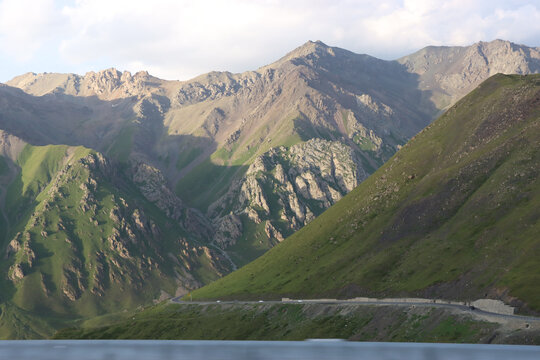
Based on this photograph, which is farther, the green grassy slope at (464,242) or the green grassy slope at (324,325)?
the green grassy slope at (464,242)

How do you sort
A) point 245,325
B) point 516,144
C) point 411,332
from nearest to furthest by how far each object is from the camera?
1. point 411,332
2. point 245,325
3. point 516,144

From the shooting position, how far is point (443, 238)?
162 m

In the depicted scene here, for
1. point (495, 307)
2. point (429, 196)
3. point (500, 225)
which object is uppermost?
point (429, 196)

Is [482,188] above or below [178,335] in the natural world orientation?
above

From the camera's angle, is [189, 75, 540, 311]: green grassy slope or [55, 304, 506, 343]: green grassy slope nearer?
[55, 304, 506, 343]: green grassy slope

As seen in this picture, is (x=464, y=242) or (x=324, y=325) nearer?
(x=324, y=325)

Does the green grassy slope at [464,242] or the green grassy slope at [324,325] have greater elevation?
the green grassy slope at [464,242]

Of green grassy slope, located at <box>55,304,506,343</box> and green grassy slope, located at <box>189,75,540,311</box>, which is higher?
green grassy slope, located at <box>189,75,540,311</box>

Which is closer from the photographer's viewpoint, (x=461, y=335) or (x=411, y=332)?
(x=461, y=335)

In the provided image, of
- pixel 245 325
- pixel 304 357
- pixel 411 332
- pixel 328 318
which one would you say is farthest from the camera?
pixel 245 325

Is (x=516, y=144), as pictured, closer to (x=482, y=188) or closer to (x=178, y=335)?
(x=482, y=188)

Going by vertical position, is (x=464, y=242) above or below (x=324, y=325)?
above

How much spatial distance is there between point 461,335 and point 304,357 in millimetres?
75444

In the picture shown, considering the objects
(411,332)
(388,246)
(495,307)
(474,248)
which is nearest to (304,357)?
(411,332)
